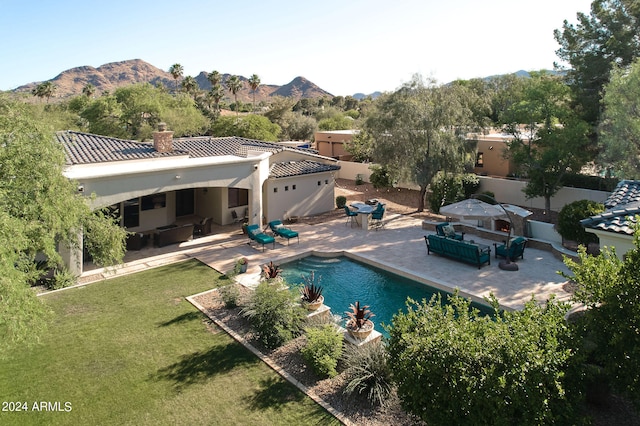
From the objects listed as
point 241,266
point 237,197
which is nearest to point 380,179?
point 237,197

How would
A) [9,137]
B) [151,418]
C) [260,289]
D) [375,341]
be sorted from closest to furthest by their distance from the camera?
[151,418] < [9,137] < [375,341] < [260,289]

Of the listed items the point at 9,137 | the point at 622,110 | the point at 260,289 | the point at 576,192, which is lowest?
the point at 260,289

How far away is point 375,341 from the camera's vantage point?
11.0 m

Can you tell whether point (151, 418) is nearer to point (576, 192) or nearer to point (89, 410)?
point (89, 410)

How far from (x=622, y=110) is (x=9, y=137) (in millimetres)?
23094

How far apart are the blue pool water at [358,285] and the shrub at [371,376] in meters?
3.57

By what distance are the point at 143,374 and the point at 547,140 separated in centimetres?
2484

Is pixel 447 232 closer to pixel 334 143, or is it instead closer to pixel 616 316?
pixel 616 316

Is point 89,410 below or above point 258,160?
below

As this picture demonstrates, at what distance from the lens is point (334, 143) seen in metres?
47.9

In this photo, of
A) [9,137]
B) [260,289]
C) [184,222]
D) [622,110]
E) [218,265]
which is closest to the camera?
[9,137]

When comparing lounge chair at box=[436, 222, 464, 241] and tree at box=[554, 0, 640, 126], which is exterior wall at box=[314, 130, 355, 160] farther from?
lounge chair at box=[436, 222, 464, 241]

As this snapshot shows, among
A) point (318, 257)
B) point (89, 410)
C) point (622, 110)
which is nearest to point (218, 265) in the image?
point (318, 257)

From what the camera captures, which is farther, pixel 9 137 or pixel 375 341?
pixel 375 341
